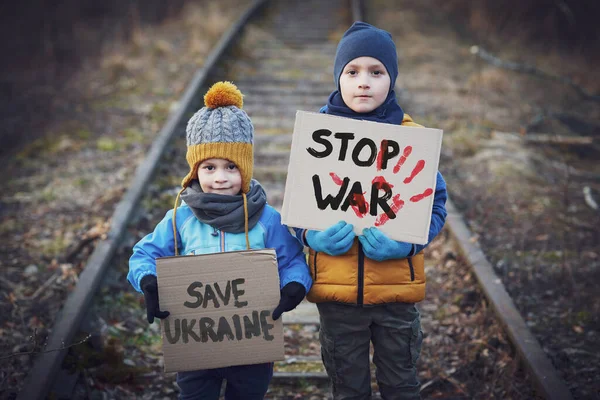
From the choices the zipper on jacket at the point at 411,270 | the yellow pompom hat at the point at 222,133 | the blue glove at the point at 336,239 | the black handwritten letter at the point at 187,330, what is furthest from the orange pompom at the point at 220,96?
the zipper on jacket at the point at 411,270

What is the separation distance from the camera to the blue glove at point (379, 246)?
2311mm

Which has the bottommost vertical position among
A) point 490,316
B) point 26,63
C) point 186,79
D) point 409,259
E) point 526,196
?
point 490,316

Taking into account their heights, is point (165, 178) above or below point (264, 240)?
above

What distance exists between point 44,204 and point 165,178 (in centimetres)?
123

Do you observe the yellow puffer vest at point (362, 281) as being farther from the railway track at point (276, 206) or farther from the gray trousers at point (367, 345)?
the railway track at point (276, 206)

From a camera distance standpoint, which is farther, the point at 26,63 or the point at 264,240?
the point at 26,63

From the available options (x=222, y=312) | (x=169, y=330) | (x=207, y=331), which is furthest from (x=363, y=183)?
(x=169, y=330)

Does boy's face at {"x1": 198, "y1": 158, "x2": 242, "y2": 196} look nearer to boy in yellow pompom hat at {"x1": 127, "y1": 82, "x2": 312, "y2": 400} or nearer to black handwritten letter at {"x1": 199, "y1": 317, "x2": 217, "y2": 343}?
boy in yellow pompom hat at {"x1": 127, "y1": 82, "x2": 312, "y2": 400}

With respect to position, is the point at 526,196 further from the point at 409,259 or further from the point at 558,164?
the point at 409,259

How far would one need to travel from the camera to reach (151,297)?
7.53ft

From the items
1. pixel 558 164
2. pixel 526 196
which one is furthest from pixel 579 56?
pixel 526 196

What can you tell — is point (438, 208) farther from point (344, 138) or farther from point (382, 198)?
point (344, 138)

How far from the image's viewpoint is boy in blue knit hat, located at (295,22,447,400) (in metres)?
2.37

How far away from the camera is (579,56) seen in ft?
34.3
